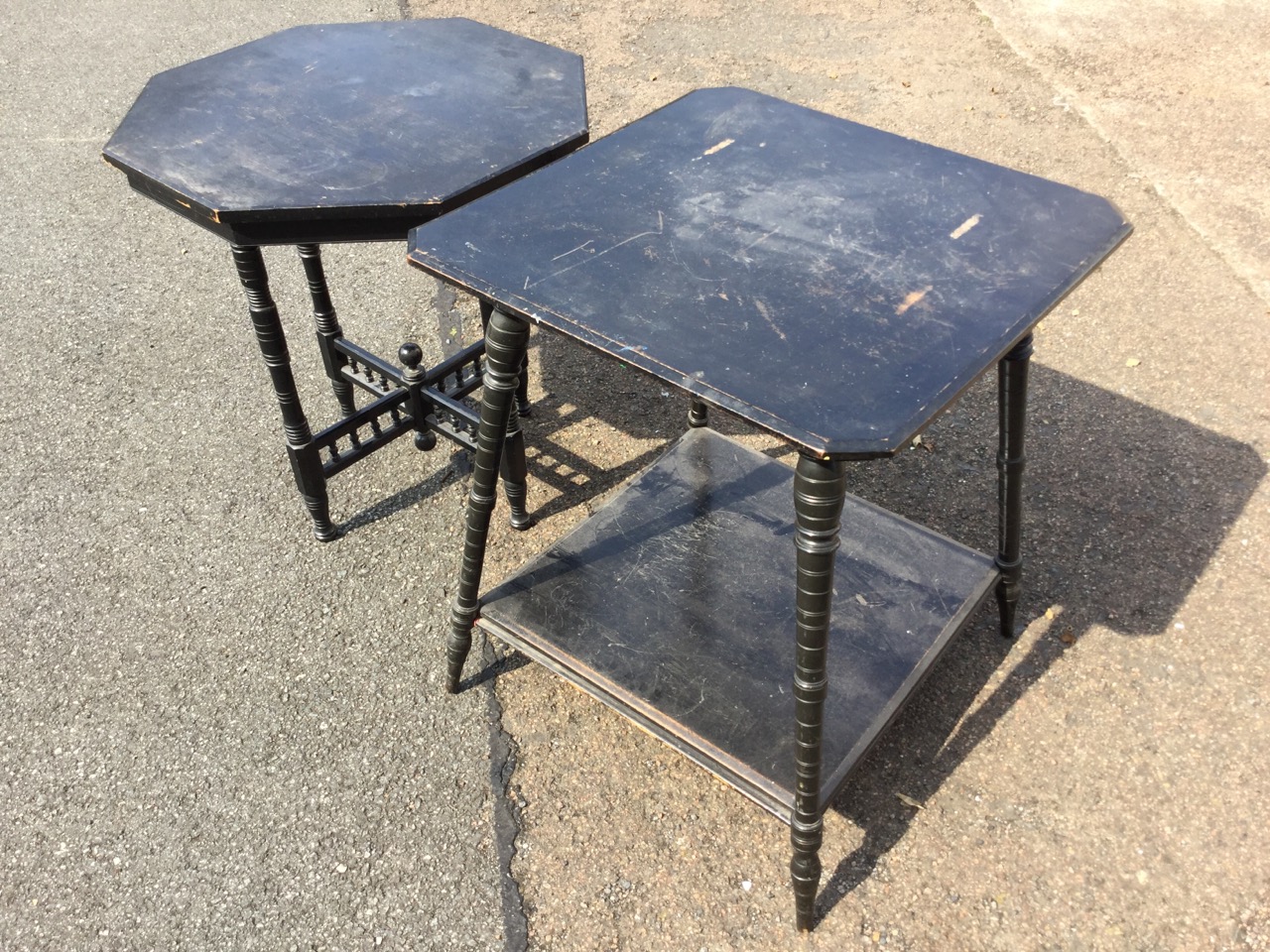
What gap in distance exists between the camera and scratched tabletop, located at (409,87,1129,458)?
1651mm

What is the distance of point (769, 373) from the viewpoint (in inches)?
65.4

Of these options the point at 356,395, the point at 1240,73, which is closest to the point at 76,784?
the point at 356,395

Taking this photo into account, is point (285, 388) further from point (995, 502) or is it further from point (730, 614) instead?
point (995, 502)

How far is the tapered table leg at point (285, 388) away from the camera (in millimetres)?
2535

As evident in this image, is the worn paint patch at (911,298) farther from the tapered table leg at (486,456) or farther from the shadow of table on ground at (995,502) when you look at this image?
the shadow of table on ground at (995,502)

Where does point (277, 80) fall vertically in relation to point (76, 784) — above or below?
above

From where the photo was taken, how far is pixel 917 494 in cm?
318

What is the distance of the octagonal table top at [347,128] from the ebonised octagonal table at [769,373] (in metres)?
0.28

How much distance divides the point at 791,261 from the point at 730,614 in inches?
38.2

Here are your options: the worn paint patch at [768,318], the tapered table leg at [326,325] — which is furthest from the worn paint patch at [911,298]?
the tapered table leg at [326,325]

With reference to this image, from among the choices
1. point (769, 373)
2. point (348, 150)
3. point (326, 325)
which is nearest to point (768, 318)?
point (769, 373)

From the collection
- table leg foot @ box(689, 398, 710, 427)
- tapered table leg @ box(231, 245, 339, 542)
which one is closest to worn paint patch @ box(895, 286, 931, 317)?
table leg foot @ box(689, 398, 710, 427)

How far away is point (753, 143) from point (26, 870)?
2.28 metres

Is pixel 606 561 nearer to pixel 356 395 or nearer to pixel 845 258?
pixel 845 258
